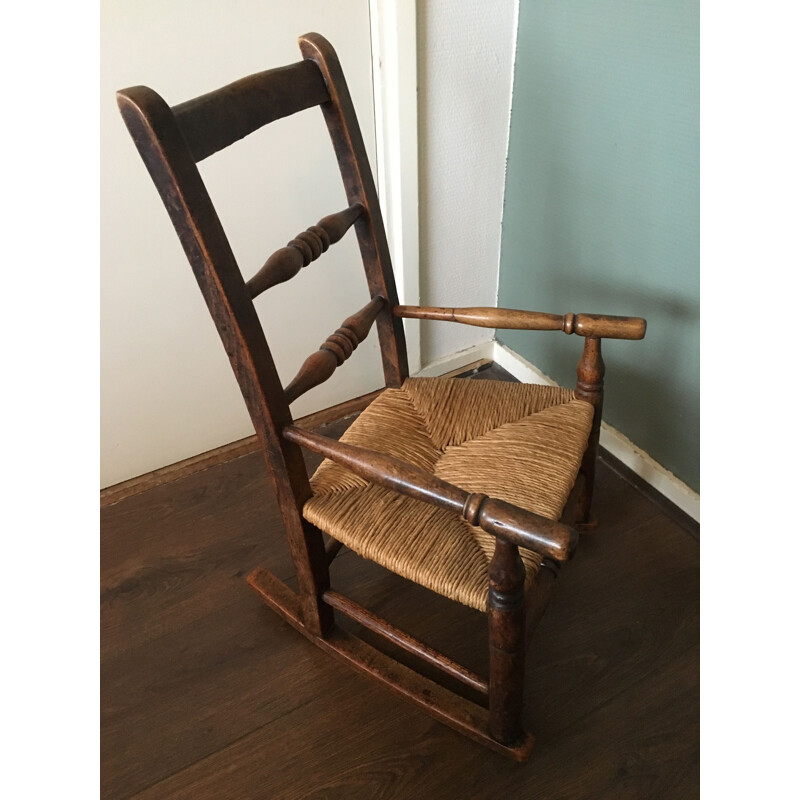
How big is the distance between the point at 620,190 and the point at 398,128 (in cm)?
46

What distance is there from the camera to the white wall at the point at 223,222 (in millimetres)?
1235

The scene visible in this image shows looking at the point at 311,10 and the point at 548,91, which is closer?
the point at 311,10

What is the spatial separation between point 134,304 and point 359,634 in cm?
79

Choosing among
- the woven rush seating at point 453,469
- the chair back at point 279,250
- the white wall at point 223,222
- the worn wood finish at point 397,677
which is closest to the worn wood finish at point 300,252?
the chair back at point 279,250

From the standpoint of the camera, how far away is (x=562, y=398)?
1.25 m

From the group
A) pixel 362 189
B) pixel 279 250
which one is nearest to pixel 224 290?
pixel 279 250

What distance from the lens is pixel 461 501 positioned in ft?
2.80

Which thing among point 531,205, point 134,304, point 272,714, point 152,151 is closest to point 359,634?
point 272,714

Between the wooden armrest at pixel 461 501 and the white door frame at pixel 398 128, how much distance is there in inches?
28.8

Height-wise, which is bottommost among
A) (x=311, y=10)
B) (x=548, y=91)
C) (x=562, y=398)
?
(x=562, y=398)
